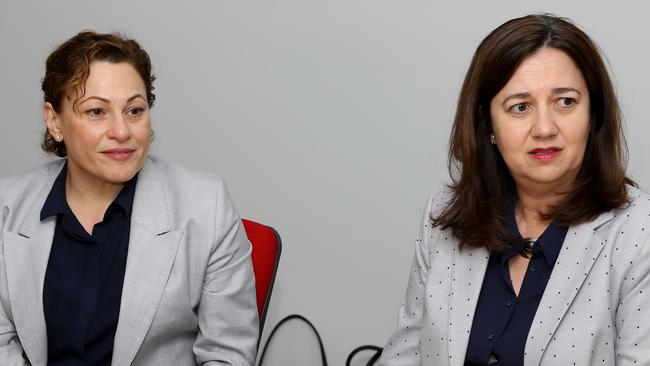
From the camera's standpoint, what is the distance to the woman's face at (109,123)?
221 cm

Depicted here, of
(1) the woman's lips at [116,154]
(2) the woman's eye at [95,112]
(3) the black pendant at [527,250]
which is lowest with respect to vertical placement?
(3) the black pendant at [527,250]

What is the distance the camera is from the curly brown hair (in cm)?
222

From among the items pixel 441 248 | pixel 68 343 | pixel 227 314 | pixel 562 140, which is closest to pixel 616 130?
pixel 562 140

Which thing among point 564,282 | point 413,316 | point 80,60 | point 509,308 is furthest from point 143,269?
point 564,282

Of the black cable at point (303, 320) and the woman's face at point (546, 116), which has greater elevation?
the woman's face at point (546, 116)

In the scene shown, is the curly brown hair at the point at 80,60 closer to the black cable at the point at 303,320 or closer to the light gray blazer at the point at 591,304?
the light gray blazer at the point at 591,304

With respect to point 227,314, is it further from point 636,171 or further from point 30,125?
point 30,125

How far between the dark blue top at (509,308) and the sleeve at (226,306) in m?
0.54

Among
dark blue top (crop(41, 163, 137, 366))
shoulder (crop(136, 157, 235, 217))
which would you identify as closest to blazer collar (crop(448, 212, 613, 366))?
shoulder (crop(136, 157, 235, 217))

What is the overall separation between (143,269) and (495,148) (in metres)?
0.86

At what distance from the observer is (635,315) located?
1.88 metres

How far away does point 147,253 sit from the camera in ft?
7.27

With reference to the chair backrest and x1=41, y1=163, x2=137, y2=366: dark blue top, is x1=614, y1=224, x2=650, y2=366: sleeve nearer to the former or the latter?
the chair backrest

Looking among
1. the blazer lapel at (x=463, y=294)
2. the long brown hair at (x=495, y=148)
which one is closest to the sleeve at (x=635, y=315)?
the long brown hair at (x=495, y=148)
